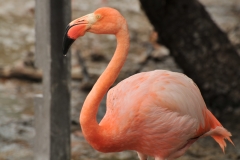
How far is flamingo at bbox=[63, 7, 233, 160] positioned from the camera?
3.61 meters

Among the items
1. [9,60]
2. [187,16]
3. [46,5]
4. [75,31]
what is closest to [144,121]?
[75,31]

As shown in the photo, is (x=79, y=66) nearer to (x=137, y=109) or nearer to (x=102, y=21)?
(x=137, y=109)

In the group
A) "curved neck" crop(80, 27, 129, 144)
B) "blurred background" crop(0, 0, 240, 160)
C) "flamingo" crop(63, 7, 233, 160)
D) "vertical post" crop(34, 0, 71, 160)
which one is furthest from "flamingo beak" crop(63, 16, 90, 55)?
"blurred background" crop(0, 0, 240, 160)

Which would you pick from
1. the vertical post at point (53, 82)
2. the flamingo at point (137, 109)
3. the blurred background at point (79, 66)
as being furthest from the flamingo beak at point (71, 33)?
the blurred background at point (79, 66)

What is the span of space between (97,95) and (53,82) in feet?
2.92

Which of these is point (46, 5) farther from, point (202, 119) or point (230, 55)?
point (230, 55)

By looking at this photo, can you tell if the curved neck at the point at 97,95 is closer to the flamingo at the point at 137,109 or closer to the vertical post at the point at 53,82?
the flamingo at the point at 137,109

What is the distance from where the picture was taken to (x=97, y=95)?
3637 mm

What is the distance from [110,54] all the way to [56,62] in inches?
159

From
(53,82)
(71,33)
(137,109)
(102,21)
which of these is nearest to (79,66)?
(53,82)

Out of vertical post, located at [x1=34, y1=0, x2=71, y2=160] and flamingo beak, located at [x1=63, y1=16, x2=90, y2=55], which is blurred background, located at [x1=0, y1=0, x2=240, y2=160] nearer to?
vertical post, located at [x1=34, y1=0, x2=71, y2=160]

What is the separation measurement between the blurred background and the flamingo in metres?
1.56

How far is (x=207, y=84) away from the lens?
6.30m

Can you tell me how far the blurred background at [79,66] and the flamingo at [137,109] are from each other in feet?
5.13
